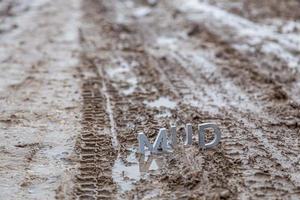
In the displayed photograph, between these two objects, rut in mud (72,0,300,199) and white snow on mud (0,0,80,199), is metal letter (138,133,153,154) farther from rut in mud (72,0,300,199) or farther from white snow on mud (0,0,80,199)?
white snow on mud (0,0,80,199)

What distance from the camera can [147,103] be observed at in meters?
6.23

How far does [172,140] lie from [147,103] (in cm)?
147

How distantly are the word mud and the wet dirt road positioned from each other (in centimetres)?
9

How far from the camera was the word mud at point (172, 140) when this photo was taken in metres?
4.67

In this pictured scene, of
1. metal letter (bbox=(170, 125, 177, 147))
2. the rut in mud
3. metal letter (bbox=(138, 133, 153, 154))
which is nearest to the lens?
the rut in mud

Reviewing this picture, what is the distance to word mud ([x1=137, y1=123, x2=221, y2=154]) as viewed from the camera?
4668 mm

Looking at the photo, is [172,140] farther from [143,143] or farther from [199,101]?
[199,101]

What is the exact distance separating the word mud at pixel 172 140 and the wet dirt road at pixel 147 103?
0.09 m

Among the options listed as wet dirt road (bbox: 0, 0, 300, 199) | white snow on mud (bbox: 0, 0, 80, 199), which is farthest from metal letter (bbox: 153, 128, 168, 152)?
white snow on mud (bbox: 0, 0, 80, 199)

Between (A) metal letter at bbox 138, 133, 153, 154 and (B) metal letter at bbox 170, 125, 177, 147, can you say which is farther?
(B) metal letter at bbox 170, 125, 177, 147

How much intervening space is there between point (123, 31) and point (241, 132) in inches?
228

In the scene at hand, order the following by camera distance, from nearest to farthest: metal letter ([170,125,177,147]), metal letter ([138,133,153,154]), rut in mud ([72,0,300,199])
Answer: rut in mud ([72,0,300,199]) < metal letter ([138,133,153,154]) < metal letter ([170,125,177,147])

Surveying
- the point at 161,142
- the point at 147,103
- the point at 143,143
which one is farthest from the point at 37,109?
the point at 161,142

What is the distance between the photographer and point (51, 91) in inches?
263
